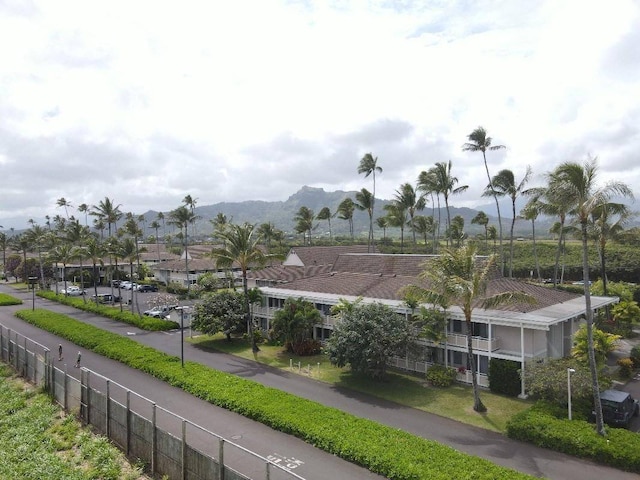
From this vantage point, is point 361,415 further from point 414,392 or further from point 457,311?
point 457,311

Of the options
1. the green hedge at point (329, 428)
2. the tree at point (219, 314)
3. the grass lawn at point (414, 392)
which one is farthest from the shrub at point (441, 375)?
the tree at point (219, 314)

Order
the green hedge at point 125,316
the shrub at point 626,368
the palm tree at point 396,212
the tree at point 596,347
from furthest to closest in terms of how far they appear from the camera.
Result: the palm tree at point 396,212, the green hedge at point 125,316, the shrub at point 626,368, the tree at point 596,347

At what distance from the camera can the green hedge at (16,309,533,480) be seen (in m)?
17.0

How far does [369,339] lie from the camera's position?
2777 centimetres

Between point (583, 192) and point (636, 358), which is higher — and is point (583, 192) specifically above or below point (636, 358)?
above

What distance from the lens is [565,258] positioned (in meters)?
82.2

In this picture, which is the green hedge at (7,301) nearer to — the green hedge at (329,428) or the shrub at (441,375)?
the green hedge at (329,428)

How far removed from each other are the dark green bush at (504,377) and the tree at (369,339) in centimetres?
504

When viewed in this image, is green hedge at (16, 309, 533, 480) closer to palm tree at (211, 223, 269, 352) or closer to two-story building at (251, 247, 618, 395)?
two-story building at (251, 247, 618, 395)

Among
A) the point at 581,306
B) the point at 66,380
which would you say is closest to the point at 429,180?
the point at 581,306

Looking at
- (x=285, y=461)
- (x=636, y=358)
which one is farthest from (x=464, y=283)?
(x=636, y=358)

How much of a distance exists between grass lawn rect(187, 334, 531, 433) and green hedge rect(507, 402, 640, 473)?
1507 millimetres

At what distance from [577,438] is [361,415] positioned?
32.6ft

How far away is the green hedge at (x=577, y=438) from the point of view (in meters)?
18.3
